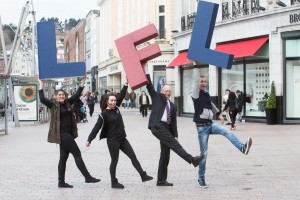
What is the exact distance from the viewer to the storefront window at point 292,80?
77.4 ft

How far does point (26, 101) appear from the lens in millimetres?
28578

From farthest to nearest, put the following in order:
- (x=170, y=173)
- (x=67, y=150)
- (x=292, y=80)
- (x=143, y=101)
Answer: (x=143, y=101)
(x=292, y=80)
(x=170, y=173)
(x=67, y=150)

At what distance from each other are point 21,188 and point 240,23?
18971 mm

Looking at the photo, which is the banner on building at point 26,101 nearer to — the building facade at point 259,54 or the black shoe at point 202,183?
the building facade at point 259,54

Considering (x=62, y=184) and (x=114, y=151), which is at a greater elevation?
(x=114, y=151)

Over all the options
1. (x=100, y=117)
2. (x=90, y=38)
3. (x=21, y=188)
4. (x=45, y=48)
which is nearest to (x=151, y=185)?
(x=100, y=117)

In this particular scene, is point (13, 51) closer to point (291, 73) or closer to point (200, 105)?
point (291, 73)

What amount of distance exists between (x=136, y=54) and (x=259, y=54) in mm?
16986

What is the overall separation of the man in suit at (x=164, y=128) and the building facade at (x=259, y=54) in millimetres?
15190

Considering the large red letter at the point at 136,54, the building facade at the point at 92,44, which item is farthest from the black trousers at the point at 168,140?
the building facade at the point at 92,44

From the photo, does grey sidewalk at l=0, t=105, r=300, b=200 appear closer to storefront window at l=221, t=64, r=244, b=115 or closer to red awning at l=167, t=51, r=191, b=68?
storefront window at l=221, t=64, r=244, b=115

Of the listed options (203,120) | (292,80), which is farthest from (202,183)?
(292,80)

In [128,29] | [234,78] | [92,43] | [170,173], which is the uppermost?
[92,43]

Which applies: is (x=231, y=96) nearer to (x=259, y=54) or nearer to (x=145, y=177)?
(x=259, y=54)
